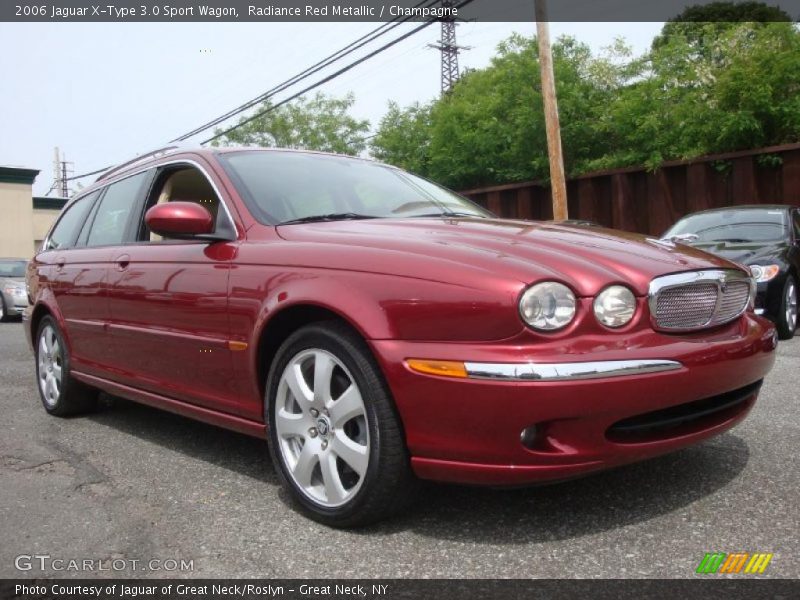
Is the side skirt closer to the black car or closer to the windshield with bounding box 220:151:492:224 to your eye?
the windshield with bounding box 220:151:492:224

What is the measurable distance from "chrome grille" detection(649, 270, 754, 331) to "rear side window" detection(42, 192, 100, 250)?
3.78m

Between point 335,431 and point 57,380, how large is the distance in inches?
113

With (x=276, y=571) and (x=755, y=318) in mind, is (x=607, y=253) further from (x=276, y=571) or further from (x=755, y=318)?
(x=276, y=571)

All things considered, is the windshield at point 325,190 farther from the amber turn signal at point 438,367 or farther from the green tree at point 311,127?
the green tree at point 311,127

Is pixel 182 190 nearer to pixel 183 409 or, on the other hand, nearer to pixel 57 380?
pixel 183 409

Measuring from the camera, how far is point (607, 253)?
2688 millimetres

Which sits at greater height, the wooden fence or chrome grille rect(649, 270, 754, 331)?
the wooden fence

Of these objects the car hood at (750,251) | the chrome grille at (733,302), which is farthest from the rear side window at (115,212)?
the car hood at (750,251)

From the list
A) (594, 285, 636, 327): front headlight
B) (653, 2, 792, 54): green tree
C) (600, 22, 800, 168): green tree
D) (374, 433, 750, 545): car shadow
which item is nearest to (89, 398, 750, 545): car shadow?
(374, 433, 750, 545): car shadow

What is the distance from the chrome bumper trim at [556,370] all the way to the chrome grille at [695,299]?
24cm

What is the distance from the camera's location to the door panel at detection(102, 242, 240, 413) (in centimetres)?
319

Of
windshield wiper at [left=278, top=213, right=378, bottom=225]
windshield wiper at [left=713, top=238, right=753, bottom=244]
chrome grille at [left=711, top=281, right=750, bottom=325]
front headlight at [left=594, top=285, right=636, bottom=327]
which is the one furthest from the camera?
windshield wiper at [left=713, top=238, right=753, bottom=244]

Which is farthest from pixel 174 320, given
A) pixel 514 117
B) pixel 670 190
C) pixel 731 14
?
pixel 731 14

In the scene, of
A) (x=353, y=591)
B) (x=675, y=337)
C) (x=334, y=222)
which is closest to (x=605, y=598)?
(x=353, y=591)
